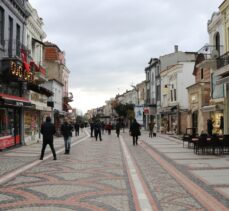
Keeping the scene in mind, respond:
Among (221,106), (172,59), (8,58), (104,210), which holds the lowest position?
(104,210)

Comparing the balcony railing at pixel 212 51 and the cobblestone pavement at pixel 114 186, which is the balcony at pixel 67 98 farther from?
the cobblestone pavement at pixel 114 186

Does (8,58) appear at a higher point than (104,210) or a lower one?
higher

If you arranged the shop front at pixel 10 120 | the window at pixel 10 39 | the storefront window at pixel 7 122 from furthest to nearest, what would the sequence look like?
the window at pixel 10 39
the storefront window at pixel 7 122
the shop front at pixel 10 120

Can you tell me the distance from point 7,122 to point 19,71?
2.81m

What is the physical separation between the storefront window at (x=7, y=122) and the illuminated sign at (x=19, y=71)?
1.91 m

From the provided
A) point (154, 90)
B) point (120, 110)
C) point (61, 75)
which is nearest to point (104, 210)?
point (61, 75)

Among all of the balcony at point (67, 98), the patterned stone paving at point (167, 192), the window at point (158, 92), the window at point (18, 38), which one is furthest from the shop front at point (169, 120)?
the patterned stone paving at point (167, 192)

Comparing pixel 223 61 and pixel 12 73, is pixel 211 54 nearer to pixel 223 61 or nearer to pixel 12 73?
pixel 223 61

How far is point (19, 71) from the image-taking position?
21203mm

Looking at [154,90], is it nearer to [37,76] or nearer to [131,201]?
[37,76]

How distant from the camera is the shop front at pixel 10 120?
65.4ft

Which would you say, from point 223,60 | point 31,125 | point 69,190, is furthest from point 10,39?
point 69,190

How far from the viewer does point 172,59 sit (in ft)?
199

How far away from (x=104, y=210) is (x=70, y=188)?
7.65ft
